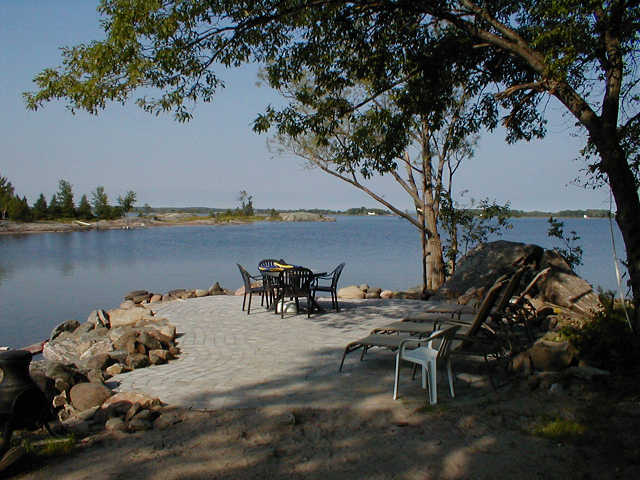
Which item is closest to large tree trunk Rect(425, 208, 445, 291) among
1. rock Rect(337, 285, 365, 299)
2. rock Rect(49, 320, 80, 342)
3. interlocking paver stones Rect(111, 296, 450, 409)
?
rock Rect(337, 285, 365, 299)

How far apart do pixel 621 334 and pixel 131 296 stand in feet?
34.2

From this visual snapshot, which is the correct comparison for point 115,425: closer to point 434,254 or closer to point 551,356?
point 551,356

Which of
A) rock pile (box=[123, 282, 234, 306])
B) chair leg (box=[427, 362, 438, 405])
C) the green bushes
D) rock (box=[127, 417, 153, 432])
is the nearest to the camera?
rock (box=[127, 417, 153, 432])

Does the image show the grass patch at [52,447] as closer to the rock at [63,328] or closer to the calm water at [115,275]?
the rock at [63,328]

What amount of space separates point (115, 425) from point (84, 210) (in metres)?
88.2

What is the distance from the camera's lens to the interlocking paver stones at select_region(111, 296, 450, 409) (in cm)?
427

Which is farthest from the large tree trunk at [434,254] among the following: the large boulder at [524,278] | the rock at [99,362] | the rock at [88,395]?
the rock at [88,395]

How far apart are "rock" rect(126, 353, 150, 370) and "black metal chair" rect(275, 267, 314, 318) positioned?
2814mm

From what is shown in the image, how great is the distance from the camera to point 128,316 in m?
8.91

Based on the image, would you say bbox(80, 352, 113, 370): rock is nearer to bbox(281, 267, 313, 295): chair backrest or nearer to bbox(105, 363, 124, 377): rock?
bbox(105, 363, 124, 377): rock

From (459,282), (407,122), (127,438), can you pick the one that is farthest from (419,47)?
(127,438)

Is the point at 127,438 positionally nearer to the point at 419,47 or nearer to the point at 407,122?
the point at 407,122

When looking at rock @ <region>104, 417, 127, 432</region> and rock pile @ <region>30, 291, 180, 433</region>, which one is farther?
rock pile @ <region>30, 291, 180, 433</region>

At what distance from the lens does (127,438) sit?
3365 millimetres
